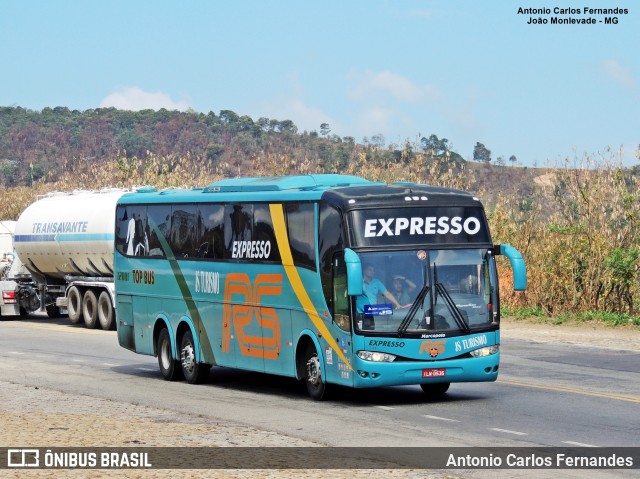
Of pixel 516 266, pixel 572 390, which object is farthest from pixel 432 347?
pixel 572 390

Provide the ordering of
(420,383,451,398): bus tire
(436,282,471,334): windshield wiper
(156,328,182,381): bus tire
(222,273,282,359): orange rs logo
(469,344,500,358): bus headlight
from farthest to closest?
(156,328,182,381): bus tire → (222,273,282,359): orange rs logo → (420,383,451,398): bus tire → (469,344,500,358): bus headlight → (436,282,471,334): windshield wiper

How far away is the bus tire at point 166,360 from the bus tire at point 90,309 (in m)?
13.3

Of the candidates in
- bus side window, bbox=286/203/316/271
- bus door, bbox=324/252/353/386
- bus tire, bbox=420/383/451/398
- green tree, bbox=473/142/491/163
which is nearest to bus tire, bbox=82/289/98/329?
bus side window, bbox=286/203/316/271

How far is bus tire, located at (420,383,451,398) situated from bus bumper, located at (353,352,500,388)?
1272 mm

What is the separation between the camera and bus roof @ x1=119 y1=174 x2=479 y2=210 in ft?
59.3

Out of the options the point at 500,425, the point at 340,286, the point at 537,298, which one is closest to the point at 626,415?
the point at 500,425

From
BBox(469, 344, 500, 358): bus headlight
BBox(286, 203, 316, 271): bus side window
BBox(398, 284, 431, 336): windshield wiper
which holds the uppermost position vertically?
BBox(286, 203, 316, 271): bus side window

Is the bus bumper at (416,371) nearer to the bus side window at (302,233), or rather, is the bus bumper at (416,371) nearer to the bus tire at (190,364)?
the bus side window at (302,233)

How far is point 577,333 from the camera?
30.1 meters

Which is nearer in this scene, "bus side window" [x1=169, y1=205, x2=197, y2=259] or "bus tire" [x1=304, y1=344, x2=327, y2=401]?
"bus tire" [x1=304, y1=344, x2=327, y2=401]

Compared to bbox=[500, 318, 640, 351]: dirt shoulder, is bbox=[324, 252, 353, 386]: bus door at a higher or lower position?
higher

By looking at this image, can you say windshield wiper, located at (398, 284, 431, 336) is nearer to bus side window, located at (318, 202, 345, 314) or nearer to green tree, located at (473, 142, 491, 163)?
bus side window, located at (318, 202, 345, 314)

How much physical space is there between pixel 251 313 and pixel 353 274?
3450mm

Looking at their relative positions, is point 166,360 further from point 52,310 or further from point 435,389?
point 52,310
